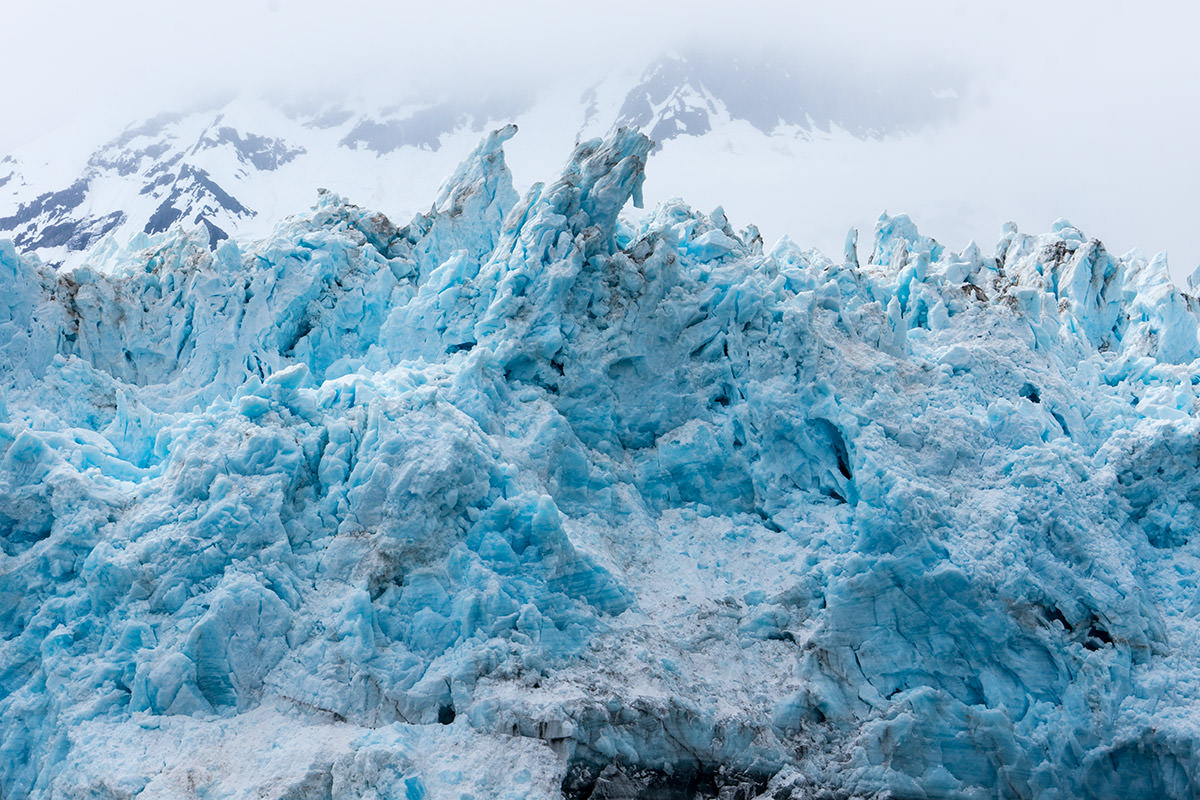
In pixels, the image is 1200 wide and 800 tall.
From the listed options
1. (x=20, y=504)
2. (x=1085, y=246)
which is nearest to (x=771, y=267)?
(x=1085, y=246)

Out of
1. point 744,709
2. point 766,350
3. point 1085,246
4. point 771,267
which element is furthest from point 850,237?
point 744,709

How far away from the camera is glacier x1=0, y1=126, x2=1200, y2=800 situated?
998 cm

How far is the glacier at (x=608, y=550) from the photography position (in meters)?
9.98

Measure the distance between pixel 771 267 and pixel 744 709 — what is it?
789 cm

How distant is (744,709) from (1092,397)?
9146 mm

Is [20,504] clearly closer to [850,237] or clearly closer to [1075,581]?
[1075,581]

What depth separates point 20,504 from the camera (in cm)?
1092

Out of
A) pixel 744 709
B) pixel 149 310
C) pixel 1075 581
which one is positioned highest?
pixel 149 310

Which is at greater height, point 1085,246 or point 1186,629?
point 1085,246

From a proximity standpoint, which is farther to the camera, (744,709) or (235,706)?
(744,709)

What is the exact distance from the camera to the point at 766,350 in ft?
46.9

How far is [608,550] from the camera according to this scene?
12.5 m

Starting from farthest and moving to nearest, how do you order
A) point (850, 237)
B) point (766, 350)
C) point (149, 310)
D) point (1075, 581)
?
point (850, 237) → point (149, 310) → point (766, 350) → point (1075, 581)

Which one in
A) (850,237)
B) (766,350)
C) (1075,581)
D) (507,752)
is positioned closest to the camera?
(507,752)
